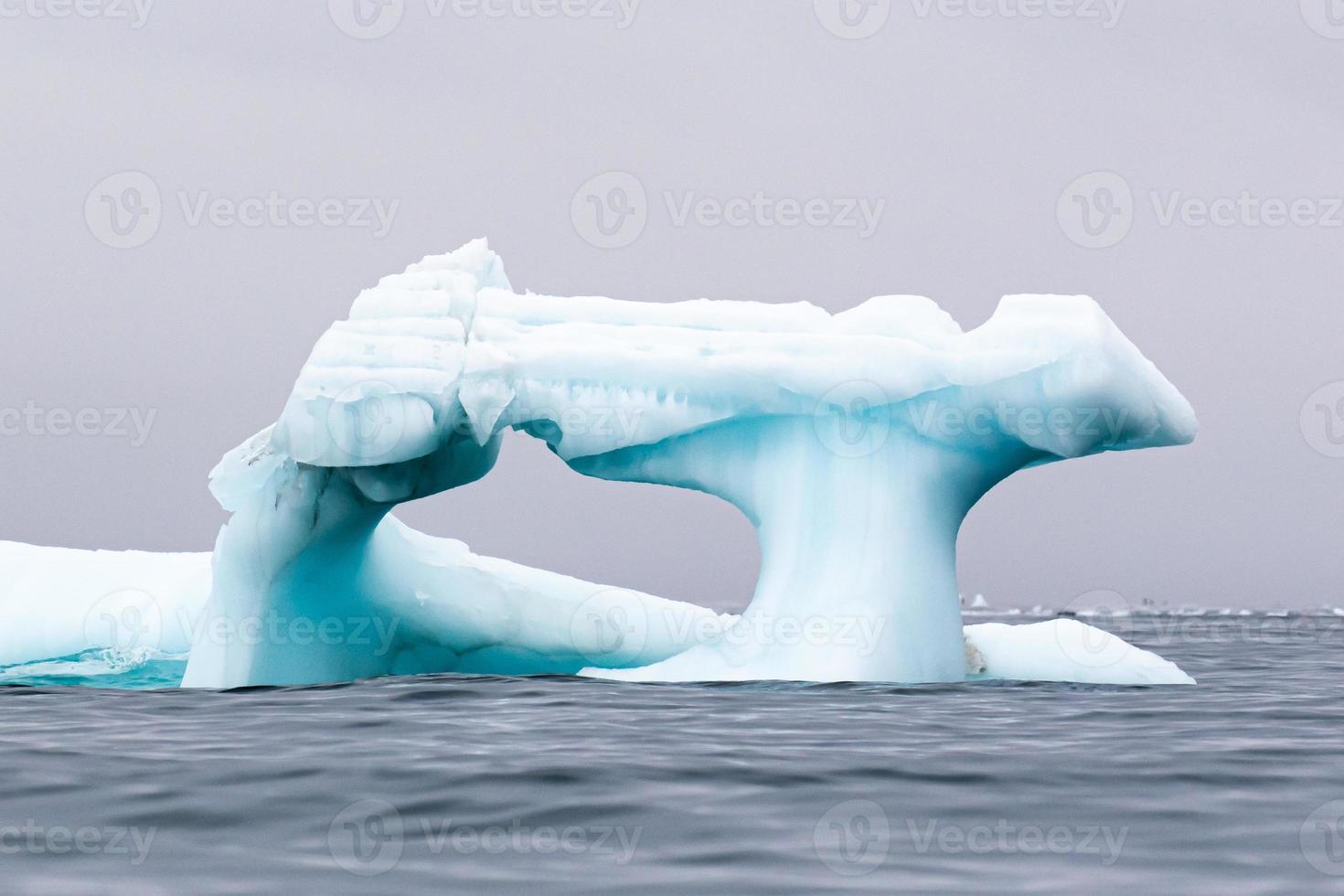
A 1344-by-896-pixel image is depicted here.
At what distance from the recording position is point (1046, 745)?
791 cm

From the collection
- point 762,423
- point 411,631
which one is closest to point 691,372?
point 762,423

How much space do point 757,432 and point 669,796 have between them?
6.24 meters

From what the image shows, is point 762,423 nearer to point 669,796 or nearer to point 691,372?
point 691,372

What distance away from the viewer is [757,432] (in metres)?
12.4

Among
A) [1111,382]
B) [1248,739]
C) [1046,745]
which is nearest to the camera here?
[1046,745]

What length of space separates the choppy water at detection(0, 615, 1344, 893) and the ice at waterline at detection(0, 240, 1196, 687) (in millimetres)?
1894

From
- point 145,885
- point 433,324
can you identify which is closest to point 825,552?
point 433,324

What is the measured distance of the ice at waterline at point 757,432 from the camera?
11.8 meters

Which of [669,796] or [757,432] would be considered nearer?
[669,796]

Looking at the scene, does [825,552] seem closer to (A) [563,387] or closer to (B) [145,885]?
(A) [563,387]

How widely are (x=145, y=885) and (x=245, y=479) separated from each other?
8.10 m

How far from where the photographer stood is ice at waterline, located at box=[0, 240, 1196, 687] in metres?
11.8

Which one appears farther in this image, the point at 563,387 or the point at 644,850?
the point at 563,387

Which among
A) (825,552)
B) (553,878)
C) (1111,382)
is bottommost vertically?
(553,878)
